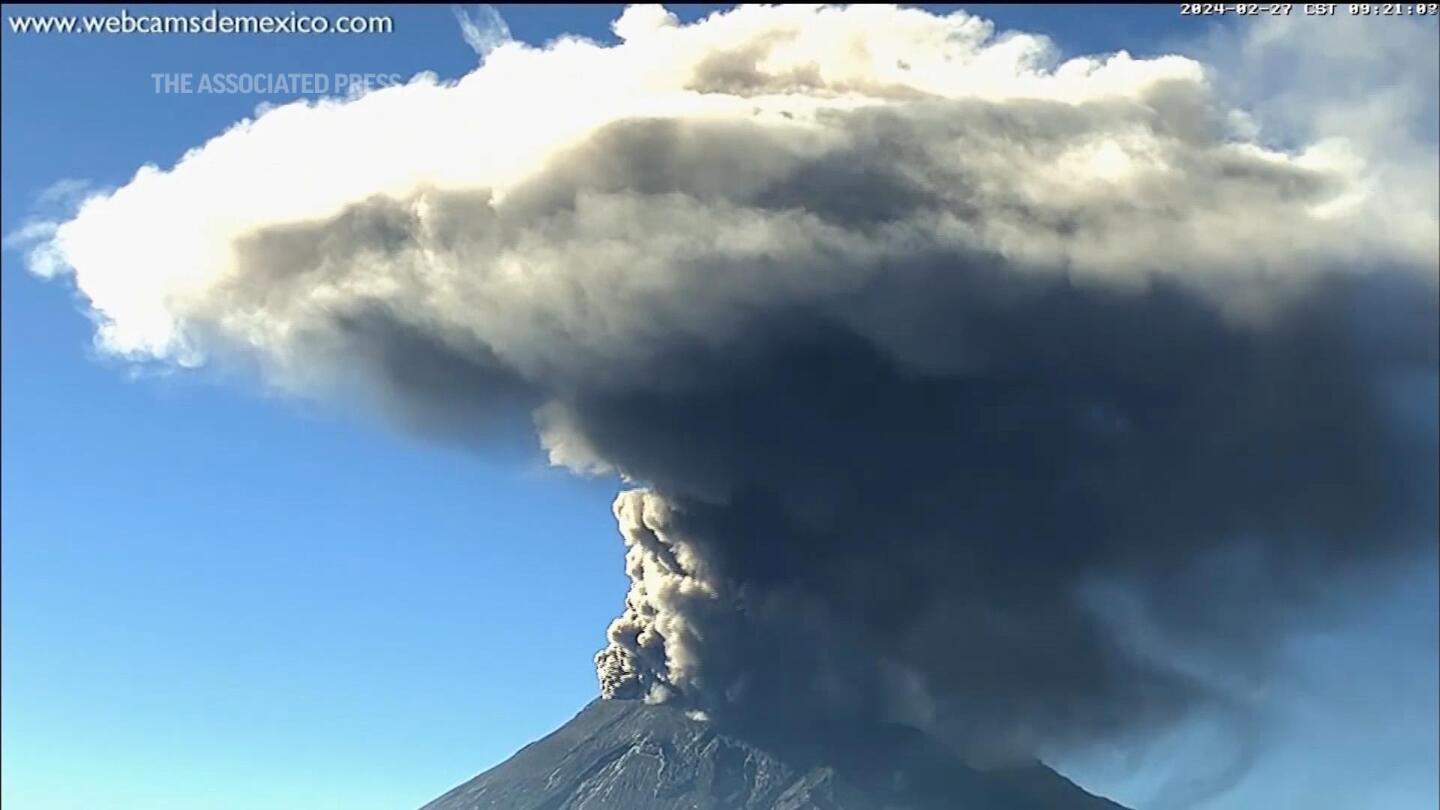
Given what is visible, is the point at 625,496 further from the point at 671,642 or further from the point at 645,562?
the point at 671,642

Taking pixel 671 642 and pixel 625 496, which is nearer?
pixel 625 496

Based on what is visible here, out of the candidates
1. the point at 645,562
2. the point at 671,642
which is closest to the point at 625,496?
the point at 645,562

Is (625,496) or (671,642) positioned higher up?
(625,496)
